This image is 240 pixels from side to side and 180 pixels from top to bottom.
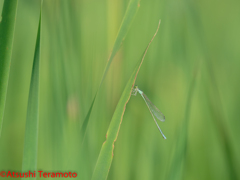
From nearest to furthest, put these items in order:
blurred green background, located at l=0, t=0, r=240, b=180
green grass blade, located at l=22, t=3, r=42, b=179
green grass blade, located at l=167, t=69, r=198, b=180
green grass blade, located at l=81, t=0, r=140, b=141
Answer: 1. green grass blade, located at l=22, t=3, r=42, b=179
2. green grass blade, located at l=81, t=0, r=140, b=141
3. green grass blade, located at l=167, t=69, r=198, b=180
4. blurred green background, located at l=0, t=0, r=240, b=180

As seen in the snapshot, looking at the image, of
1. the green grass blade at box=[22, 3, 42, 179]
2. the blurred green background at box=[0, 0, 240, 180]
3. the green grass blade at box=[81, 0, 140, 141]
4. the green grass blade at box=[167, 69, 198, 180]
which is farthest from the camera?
the blurred green background at box=[0, 0, 240, 180]

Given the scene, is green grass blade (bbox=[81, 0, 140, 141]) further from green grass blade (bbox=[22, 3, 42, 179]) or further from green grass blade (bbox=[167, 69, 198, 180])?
green grass blade (bbox=[167, 69, 198, 180])

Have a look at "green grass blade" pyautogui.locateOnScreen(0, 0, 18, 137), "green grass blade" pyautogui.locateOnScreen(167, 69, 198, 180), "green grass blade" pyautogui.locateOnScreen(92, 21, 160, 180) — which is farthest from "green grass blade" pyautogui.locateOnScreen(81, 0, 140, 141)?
"green grass blade" pyautogui.locateOnScreen(167, 69, 198, 180)

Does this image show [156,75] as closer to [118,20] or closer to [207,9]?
[118,20]

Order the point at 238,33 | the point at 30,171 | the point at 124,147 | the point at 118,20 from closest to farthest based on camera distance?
the point at 30,171 → the point at 124,147 → the point at 118,20 → the point at 238,33

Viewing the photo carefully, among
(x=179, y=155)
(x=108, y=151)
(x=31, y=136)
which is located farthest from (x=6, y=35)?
(x=179, y=155)

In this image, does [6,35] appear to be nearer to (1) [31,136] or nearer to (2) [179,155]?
(1) [31,136]

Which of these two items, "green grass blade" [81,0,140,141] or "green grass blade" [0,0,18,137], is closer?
"green grass blade" [0,0,18,137]

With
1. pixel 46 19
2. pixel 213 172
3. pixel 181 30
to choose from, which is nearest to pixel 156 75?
pixel 181 30

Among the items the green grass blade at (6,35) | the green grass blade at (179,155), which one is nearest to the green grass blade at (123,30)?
the green grass blade at (6,35)
